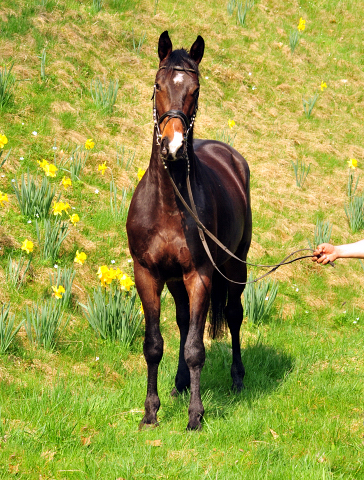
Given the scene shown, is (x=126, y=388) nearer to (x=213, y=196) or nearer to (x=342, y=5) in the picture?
(x=213, y=196)

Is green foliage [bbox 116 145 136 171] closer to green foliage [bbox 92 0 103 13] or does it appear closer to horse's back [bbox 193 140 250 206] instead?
horse's back [bbox 193 140 250 206]

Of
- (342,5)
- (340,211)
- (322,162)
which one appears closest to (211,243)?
(340,211)

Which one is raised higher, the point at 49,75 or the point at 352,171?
the point at 49,75

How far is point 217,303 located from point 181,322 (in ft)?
2.09

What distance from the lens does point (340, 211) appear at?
8.84 meters

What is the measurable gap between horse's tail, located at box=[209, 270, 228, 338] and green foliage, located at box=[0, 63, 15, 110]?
12.8 ft

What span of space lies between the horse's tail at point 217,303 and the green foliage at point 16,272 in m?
1.76

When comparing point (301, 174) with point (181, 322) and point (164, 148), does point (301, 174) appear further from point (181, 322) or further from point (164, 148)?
point (164, 148)

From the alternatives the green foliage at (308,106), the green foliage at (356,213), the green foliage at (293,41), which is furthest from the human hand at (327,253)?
the green foliage at (293,41)

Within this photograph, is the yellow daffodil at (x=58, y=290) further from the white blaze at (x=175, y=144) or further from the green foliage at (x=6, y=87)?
the green foliage at (x=6, y=87)

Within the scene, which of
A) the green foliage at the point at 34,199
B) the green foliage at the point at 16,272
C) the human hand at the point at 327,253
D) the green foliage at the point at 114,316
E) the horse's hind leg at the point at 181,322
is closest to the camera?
the human hand at the point at 327,253

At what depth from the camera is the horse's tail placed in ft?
17.6

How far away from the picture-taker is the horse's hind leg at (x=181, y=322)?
184 inches

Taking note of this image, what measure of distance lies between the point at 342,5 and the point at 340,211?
8.34m
